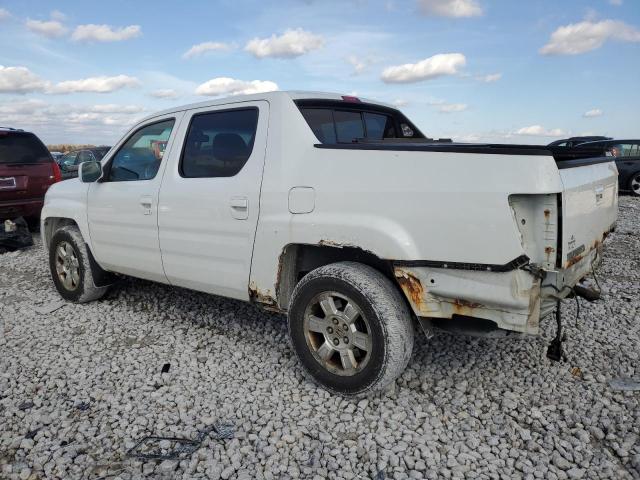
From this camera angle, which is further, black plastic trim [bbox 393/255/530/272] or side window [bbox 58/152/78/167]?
side window [bbox 58/152/78/167]

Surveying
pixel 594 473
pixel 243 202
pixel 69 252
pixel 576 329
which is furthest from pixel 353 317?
pixel 69 252

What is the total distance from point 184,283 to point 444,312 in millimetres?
2144

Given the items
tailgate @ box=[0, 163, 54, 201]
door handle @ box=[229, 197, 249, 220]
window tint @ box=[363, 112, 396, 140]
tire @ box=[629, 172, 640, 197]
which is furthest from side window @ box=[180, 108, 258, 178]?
tire @ box=[629, 172, 640, 197]

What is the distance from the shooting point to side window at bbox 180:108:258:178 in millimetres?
3498

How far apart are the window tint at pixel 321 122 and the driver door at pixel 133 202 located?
1227 mm

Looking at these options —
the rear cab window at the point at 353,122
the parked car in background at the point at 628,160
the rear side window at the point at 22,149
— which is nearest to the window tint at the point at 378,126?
the rear cab window at the point at 353,122

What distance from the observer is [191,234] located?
3756 millimetres

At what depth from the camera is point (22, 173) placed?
8.30 metres

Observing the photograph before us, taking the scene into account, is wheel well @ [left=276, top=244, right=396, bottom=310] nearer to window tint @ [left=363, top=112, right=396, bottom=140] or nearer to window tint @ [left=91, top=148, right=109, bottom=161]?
window tint @ [left=363, top=112, right=396, bottom=140]

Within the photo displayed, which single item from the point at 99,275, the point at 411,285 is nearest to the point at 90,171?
the point at 99,275

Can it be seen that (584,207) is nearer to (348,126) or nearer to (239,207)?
(348,126)

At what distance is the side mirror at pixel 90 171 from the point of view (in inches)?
181

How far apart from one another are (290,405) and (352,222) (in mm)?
1206

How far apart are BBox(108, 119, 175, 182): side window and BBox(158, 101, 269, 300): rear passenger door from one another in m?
0.28
